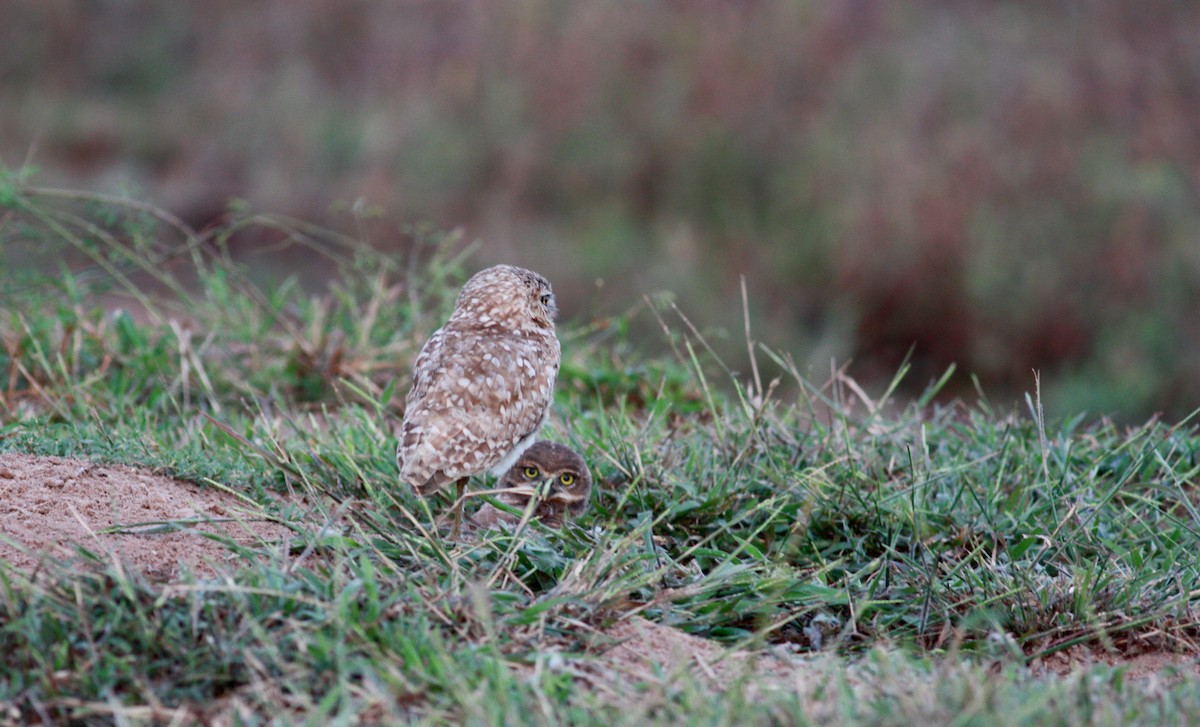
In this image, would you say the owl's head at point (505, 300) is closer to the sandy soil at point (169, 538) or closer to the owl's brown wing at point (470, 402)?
the owl's brown wing at point (470, 402)

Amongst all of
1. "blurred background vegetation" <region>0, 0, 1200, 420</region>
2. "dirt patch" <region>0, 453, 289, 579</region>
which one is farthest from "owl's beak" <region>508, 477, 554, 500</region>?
"blurred background vegetation" <region>0, 0, 1200, 420</region>

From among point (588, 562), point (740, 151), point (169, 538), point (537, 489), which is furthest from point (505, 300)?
point (740, 151)

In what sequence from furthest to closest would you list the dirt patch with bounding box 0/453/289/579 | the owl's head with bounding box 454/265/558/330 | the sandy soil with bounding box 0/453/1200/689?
1. the owl's head with bounding box 454/265/558/330
2. the dirt patch with bounding box 0/453/289/579
3. the sandy soil with bounding box 0/453/1200/689

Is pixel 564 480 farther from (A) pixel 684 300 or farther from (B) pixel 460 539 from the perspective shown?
(A) pixel 684 300

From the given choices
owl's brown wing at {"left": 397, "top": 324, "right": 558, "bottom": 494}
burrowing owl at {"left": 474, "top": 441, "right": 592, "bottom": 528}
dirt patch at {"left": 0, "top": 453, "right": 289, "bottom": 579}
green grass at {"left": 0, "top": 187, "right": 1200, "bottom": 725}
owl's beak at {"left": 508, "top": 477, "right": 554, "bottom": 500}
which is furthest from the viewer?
burrowing owl at {"left": 474, "top": 441, "right": 592, "bottom": 528}

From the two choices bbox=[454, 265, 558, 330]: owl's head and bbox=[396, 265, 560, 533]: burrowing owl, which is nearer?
bbox=[396, 265, 560, 533]: burrowing owl

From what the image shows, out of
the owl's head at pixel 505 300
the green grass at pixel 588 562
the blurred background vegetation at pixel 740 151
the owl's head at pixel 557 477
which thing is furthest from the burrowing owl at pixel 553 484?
the blurred background vegetation at pixel 740 151

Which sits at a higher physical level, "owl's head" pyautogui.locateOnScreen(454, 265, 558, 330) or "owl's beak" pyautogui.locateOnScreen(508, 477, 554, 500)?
"owl's head" pyautogui.locateOnScreen(454, 265, 558, 330)

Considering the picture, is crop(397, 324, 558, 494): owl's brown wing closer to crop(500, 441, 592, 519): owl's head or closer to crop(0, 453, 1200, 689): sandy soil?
crop(500, 441, 592, 519): owl's head
